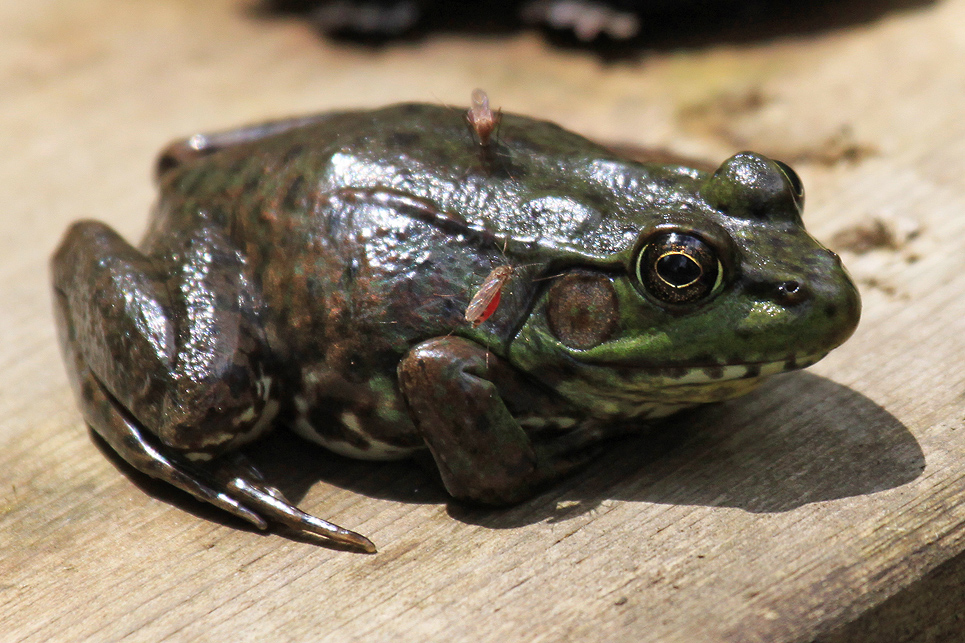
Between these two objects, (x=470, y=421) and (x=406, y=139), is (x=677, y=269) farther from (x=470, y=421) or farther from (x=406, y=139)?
(x=406, y=139)

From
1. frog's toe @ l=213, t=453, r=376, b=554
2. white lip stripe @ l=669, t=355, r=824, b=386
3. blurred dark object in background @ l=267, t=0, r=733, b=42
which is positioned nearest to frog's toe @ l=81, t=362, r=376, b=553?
frog's toe @ l=213, t=453, r=376, b=554

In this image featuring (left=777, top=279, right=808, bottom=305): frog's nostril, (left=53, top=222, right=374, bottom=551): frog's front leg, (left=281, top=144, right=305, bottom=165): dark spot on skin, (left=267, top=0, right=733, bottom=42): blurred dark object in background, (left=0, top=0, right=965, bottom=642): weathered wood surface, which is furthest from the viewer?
(left=267, top=0, right=733, bottom=42): blurred dark object in background

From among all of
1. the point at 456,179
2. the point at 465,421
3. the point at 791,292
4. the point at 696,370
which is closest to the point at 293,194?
the point at 456,179

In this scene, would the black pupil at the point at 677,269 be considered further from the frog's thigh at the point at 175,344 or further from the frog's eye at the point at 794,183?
the frog's thigh at the point at 175,344

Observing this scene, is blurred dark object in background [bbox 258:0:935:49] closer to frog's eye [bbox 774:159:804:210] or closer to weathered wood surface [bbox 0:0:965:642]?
weathered wood surface [bbox 0:0:965:642]

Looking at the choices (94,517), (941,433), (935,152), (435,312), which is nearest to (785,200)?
(941,433)

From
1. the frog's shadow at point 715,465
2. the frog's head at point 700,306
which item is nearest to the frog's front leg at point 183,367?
the frog's shadow at point 715,465
